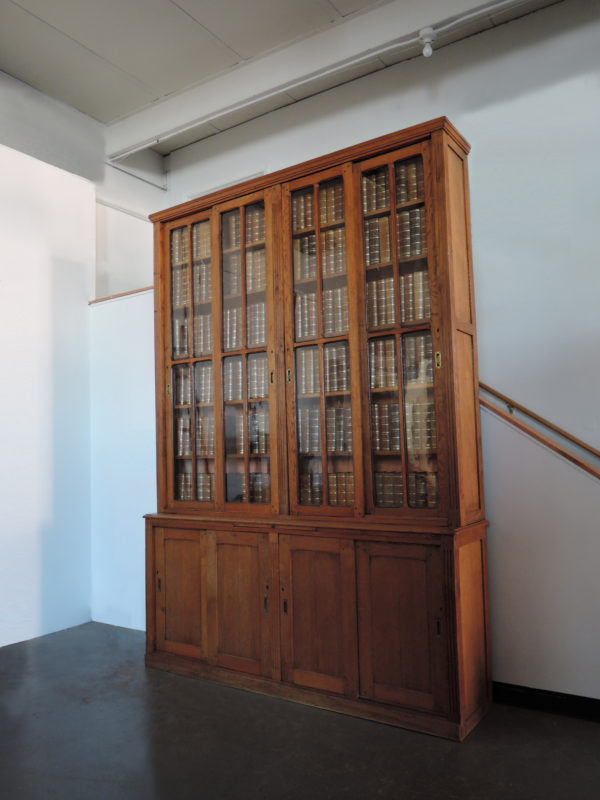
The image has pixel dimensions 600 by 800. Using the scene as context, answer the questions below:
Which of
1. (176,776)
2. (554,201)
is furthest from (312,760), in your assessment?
(554,201)

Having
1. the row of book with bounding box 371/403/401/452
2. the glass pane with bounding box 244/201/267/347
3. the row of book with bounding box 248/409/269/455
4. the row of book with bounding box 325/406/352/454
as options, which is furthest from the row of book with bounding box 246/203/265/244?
the row of book with bounding box 371/403/401/452

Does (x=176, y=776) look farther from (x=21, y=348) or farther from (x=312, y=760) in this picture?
(x=21, y=348)

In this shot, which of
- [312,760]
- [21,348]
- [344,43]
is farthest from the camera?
[21,348]

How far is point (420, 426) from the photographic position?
317 centimetres

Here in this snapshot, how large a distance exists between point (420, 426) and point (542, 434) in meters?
0.80

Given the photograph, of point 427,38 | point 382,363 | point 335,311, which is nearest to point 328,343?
point 335,311

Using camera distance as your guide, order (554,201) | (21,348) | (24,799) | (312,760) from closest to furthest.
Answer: (24,799), (312,760), (554,201), (21,348)

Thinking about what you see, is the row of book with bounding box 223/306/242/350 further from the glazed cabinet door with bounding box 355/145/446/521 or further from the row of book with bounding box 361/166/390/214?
the row of book with bounding box 361/166/390/214

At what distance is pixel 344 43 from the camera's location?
4.22 meters

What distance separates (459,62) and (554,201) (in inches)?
47.6

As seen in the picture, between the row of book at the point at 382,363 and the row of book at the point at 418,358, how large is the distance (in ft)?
0.22

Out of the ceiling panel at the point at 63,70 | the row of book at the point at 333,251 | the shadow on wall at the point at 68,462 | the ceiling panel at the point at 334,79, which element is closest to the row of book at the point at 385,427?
the row of book at the point at 333,251

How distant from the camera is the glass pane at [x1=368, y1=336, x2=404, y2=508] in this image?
3223 mm

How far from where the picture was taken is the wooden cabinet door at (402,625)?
2957mm
